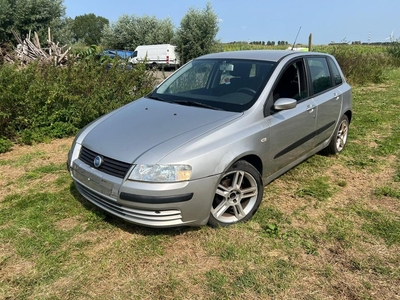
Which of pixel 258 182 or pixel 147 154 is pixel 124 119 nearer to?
pixel 147 154

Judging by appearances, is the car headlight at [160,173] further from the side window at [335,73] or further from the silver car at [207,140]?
the side window at [335,73]

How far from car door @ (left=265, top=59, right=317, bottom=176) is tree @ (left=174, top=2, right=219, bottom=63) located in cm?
2128

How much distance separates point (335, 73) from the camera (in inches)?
197

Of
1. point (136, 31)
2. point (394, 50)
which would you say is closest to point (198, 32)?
point (136, 31)

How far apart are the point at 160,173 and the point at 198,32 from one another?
77.6 feet

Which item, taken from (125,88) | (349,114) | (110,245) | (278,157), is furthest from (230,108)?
(125,88)

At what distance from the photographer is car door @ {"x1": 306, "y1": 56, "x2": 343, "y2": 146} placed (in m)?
4.30

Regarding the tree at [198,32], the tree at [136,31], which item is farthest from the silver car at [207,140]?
the tree at [136,31]

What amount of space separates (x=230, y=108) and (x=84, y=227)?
1.89 metres

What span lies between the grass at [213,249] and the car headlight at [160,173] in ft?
2.19

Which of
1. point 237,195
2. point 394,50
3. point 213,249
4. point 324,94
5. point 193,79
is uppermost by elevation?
point 394,50

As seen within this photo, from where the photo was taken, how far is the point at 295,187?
164 inches

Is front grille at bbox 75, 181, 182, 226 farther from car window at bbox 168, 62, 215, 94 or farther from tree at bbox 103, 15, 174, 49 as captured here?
tree at bbox 103, 15, 174, 49

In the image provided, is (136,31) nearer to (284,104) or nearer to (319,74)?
(319,74)
